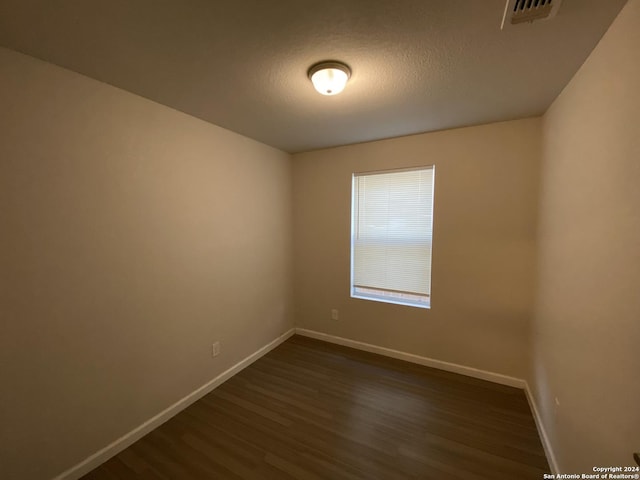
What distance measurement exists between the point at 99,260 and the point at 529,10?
252 centimetres

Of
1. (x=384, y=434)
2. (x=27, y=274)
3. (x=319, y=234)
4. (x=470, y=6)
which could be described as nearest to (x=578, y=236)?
(x=470, y=6)

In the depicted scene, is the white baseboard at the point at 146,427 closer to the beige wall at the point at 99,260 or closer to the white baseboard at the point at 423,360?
the beige wall at the point at 99,260

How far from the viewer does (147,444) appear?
1.75 meters

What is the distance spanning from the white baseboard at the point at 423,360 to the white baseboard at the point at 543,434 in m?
0.15

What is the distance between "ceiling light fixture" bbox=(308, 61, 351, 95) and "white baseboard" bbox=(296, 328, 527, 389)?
262cm

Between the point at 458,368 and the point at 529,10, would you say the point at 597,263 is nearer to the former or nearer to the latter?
the point at 529,10

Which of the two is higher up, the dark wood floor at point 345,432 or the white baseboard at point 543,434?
the white baseboard at point 543,434

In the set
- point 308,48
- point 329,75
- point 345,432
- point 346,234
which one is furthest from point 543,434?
point 308,48

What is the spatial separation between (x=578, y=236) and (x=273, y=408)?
7.74ft

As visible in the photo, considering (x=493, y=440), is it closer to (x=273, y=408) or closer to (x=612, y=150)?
(x=273, y=408)

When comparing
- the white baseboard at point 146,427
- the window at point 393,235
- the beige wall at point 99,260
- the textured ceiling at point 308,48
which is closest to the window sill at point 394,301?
the window at point 393,235

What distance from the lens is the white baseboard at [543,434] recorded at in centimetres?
151

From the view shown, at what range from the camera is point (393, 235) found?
2.82 m

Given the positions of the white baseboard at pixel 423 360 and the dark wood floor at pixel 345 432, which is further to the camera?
the white baseboard at pixel 423 360
